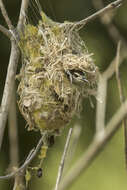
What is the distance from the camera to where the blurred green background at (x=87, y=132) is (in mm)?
4773

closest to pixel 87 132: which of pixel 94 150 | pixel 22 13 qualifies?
pixel 22 13

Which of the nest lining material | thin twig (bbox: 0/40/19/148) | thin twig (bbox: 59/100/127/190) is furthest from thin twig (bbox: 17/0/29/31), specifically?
thin twig (bbox: 59/100/127/190)

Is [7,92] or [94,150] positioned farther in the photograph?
[7,92]

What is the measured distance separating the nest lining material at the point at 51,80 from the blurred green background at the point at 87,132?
2.46 meters

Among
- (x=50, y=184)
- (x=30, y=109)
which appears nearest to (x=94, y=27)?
(x=50, y=184)

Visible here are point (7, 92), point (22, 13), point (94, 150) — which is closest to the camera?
point (94, 150)

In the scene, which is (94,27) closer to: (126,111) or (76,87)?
(76,87)

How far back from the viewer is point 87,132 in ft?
16.8

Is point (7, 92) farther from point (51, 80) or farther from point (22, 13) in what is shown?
point (22, 13)

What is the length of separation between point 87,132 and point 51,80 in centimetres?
311

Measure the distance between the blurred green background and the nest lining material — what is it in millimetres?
2460

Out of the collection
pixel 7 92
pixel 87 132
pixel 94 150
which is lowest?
pixel 87 132

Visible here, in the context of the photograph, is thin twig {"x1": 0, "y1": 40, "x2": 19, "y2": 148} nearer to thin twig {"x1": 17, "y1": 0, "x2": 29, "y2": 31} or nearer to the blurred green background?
thin twig {"x1": 17, "y1": 0, "x2": 29, "y2": 31}

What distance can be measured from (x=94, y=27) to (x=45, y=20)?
309cm
